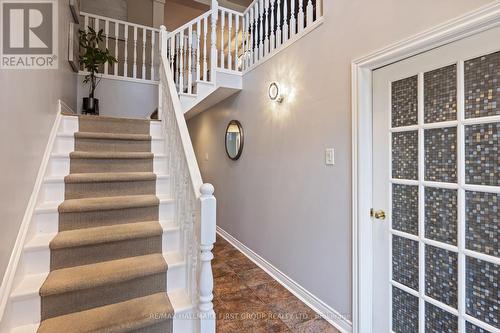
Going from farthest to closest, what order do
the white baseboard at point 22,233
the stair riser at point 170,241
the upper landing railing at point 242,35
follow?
the upper landing railing at point 242,35 → the stair riser at point 170,241 → the white baseboard at point 22,233

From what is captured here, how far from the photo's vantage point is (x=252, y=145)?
3.01 metres

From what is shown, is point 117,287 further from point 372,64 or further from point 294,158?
point 372,64

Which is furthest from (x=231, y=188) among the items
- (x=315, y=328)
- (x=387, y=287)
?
(x=387, y=287)

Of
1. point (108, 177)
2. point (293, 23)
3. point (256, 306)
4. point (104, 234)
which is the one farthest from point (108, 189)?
point (293, 23)

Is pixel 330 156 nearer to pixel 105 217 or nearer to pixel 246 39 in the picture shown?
pixel 105 217

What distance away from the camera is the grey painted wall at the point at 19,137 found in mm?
1172

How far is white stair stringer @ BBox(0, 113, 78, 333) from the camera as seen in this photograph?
119 centimetres

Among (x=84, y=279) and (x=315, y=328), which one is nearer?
(x=84, y=279)

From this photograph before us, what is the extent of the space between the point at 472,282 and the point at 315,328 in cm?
107

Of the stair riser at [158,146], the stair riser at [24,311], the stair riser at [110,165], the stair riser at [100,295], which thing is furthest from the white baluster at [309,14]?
the stair riser at [24,311]

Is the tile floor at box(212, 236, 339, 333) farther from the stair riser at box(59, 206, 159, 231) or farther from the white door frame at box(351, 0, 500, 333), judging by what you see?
the stair riser at box(59, 206, 159, 231)

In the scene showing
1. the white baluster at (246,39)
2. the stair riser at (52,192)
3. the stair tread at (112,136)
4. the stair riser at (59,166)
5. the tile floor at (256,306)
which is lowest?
the tile floor at (256,306)

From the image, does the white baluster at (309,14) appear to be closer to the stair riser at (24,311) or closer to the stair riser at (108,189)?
the stair riser at (108,189)

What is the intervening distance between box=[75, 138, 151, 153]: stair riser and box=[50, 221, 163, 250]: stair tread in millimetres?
841
